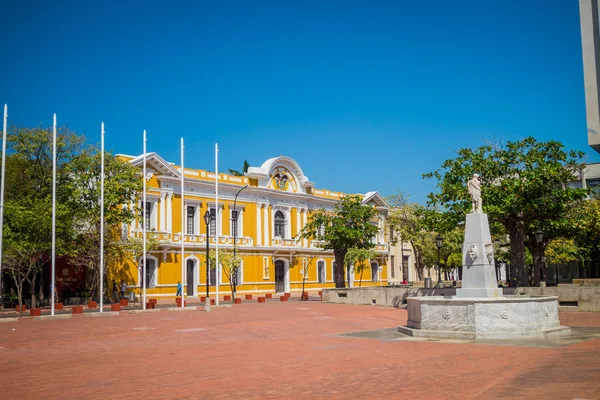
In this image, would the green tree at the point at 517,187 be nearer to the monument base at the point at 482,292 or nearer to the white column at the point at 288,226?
the monument base at the point at 482,292

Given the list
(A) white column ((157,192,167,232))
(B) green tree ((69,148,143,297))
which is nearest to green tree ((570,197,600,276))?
(B) green tree ((69,148,143,297))

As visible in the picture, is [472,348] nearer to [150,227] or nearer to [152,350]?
[152,350]

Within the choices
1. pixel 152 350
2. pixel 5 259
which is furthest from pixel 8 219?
pixel 152 350

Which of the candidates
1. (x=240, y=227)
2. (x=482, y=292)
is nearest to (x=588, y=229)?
(x=482, y=292)

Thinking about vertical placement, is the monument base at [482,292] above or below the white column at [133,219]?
below

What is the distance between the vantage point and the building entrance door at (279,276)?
58.4m

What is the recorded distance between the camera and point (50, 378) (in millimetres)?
11375

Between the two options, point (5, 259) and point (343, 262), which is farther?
point (343, 262)

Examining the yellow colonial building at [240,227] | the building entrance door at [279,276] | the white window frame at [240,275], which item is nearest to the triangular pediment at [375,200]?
the yellow colonial building at [240,227]

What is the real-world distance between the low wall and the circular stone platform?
11.1 meters

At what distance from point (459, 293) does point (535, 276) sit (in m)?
21.9

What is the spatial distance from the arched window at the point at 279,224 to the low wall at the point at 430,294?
63.2 ft

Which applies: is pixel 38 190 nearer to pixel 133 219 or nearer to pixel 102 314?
pixel 133 219

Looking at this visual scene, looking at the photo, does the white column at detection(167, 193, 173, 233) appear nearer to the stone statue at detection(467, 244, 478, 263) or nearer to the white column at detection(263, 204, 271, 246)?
the white column at detection(263, 204, 271, 246)
